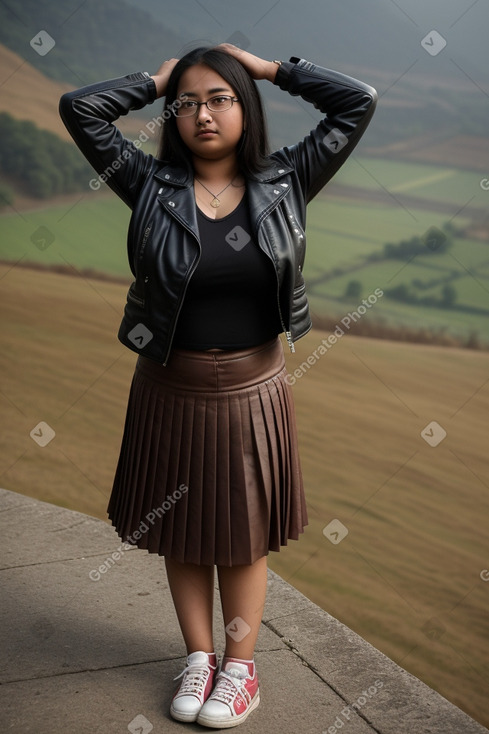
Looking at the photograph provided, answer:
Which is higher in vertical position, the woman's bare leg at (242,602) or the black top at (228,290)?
the black top at (228,290)

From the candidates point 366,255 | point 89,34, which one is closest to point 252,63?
point 366,255

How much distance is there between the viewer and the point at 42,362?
6047 mm

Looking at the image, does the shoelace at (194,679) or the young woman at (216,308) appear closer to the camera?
the young woman at (216,308)

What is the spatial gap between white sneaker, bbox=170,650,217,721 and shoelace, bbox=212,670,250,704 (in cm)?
3

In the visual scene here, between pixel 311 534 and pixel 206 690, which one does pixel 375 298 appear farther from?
pixel 206 690

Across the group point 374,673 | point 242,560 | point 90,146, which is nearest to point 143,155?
point 90,146

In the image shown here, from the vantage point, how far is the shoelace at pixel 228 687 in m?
2.11

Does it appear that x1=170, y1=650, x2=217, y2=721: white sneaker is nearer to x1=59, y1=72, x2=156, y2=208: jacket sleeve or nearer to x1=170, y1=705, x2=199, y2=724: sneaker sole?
x1=170, y1=705, x2=199, y2=724: sneaker sole

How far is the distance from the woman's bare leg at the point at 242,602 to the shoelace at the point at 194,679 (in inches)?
3.1

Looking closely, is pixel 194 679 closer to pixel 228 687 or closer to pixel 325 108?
pixel 228 687

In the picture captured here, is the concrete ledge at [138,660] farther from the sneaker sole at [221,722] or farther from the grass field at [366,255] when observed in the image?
the grass field at [366,255]

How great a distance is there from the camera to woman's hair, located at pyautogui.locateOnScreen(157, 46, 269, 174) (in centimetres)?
196

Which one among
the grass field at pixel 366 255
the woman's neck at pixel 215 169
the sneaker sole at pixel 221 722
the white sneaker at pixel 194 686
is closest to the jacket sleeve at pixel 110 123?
the woman's neck at pixel 215 169

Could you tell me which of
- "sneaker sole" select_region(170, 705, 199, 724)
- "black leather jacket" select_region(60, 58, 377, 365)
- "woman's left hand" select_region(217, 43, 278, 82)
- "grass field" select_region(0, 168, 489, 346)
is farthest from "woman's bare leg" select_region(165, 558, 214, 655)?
"grass field" select_region(0, 168, 489, 346)
